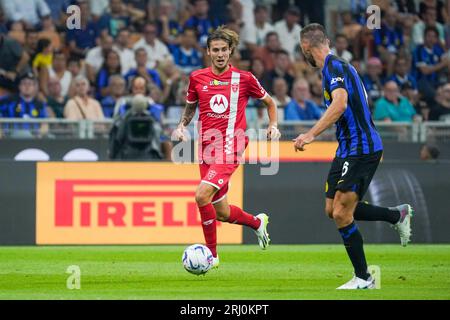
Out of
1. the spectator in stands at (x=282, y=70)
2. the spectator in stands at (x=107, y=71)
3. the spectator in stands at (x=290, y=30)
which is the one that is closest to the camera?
the spectator in stands at (x=107, y=71)

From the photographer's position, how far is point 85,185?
1648 centimetres

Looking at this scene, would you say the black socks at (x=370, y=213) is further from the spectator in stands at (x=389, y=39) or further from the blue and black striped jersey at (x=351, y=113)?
the spectator in stands at (x=389, y=39)

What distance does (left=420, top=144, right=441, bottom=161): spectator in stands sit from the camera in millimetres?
18625

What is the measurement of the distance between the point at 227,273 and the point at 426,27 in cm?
1146

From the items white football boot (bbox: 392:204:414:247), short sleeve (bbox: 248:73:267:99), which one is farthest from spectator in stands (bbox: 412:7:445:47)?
white football boot (bbox: 392:204:414:247)

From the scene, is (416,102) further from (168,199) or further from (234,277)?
(234,277)

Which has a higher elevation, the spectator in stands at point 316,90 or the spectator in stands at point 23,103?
the spectator in stands at point 316,90

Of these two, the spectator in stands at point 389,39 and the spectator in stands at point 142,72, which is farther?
the spectator in stands at point 389,39

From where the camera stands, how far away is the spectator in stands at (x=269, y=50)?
21.4 metres

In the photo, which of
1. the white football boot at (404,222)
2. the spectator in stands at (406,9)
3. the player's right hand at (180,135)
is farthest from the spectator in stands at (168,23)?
the white football boot at (404,222)

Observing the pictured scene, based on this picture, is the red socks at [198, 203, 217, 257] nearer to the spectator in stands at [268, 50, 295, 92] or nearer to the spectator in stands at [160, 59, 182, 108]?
the spectator in stands at [160, 59, 182, 108]

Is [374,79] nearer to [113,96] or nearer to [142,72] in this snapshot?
[142,72]

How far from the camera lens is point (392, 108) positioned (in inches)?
802

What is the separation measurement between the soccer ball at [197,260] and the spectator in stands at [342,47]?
34.8 ft
